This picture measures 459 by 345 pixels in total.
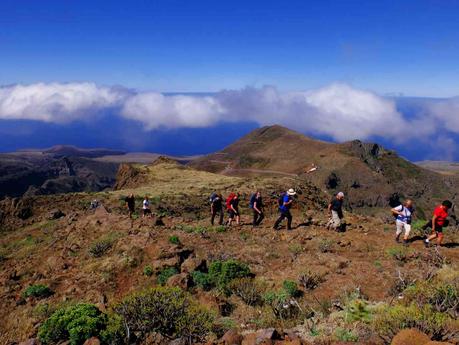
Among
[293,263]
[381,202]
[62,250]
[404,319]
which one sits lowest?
[381,202]

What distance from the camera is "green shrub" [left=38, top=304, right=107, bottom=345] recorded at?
29.3 feet

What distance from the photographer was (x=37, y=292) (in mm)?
13539

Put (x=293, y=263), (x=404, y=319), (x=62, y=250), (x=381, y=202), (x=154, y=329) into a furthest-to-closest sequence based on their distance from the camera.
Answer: (x=381, y=202), (x=62, y=250), (x=293, y=263), (x=154, y=329), (x=404, y=319)

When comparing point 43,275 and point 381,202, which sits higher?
point 43,275

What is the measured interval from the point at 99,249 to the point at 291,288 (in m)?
8.66

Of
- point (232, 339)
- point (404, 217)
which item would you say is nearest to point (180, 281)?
point (232, 339)

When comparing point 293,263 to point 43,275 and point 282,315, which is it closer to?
point 282,315

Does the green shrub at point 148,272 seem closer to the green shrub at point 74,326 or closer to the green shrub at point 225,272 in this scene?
the green shrub at point 225,272

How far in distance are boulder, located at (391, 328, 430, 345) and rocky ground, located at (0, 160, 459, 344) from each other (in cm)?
63

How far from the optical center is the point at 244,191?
40938 millimetres

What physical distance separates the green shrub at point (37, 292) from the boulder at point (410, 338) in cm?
1104

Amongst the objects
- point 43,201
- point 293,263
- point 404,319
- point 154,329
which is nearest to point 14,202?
point 43,201

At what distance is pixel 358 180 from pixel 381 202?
580 cm

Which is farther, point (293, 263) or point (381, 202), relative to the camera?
point (381, 202)
